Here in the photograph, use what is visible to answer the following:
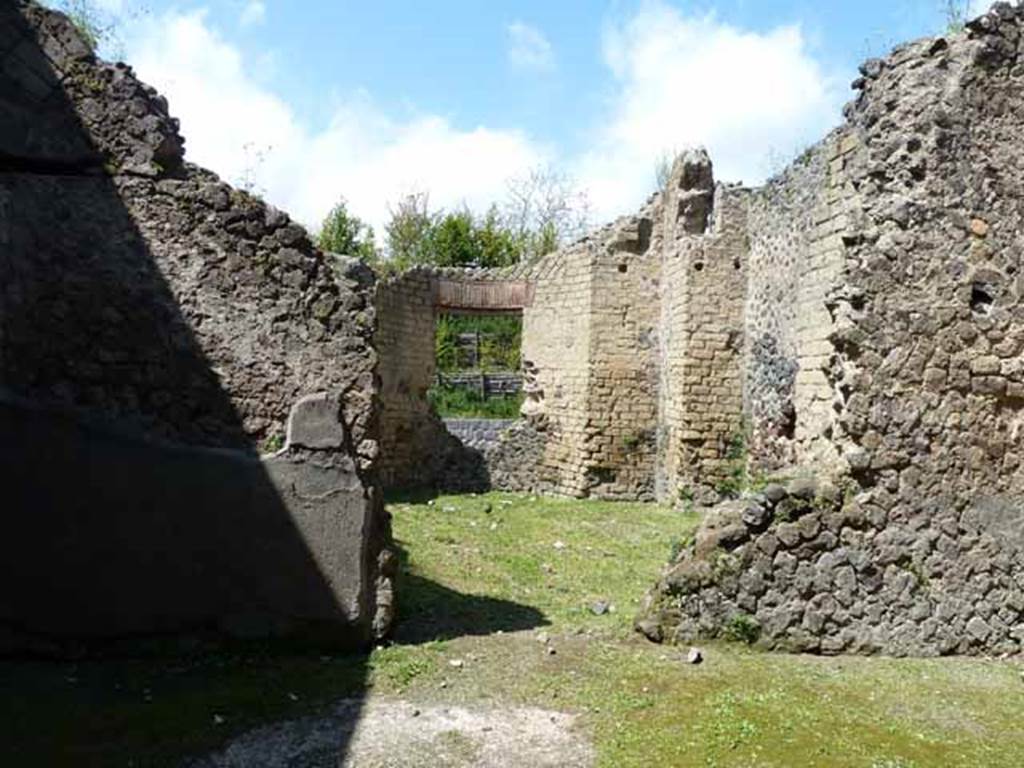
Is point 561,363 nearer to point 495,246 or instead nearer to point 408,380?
point 408,380

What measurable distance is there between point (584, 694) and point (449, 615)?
162cm

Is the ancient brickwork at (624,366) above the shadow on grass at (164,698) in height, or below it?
above

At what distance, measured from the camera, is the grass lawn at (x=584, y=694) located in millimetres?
4047

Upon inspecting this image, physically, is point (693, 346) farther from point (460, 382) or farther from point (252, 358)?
point (460, 382)

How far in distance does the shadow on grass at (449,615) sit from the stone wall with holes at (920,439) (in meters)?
0.96

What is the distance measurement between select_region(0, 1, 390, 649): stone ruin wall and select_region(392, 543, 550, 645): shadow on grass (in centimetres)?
48

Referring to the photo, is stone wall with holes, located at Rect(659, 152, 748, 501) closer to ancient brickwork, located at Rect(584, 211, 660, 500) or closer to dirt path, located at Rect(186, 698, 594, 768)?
ancient brickwork, located at Rect(584, 211, 660, 500)

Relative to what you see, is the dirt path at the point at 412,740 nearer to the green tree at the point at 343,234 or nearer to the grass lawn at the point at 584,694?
the grass lawn at the point at 584,694

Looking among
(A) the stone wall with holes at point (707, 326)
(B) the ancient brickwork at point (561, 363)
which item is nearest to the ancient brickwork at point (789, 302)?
(A) the stone wall with holes at point (707, 326)

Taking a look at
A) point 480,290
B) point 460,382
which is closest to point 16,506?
point 480,290

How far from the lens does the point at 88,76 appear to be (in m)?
5.14

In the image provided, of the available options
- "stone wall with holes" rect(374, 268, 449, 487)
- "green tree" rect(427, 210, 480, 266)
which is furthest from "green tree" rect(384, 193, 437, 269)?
"stone wall with holes" rect(374, 268, 449, 487)

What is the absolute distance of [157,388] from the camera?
516 cm

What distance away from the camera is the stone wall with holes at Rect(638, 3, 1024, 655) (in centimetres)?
549
